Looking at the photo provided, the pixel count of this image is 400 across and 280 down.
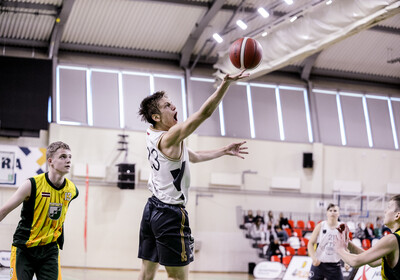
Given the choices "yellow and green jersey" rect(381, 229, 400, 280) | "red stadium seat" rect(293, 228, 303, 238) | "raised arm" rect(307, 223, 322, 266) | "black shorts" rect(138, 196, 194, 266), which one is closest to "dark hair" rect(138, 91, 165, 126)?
"black shorts" rect(138, 196, 194, 266)

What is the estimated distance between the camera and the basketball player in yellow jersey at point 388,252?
4.37 meters

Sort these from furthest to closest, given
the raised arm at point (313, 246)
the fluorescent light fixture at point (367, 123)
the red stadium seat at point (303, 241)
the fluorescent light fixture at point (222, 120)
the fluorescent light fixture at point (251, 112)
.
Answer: the fluorescent light fixture at point (367, 123)
the fluorescent light fixture at point (251, 112)
the fluorescent light fixture at point (222, 120)
the red stadium seat at point (303, 241)
the raised arm at point (313, 246)

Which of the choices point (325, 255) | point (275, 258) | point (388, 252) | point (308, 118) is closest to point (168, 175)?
point (388, 252)

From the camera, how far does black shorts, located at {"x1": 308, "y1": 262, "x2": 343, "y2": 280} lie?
8.51m

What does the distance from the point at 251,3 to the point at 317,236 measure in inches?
380

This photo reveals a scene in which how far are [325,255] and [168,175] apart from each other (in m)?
4.53

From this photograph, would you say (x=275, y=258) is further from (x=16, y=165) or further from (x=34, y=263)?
(x=34, y=263)

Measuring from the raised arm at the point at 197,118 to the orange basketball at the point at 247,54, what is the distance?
1305mm

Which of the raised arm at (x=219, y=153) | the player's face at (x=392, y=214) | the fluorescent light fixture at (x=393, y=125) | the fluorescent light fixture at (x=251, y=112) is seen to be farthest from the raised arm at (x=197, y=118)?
the fluorescent light fixture at (x=393, y=125)

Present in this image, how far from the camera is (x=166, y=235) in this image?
4.77 m

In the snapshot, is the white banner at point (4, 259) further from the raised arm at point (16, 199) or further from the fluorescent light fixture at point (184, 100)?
the raised arm at point (16, 199)

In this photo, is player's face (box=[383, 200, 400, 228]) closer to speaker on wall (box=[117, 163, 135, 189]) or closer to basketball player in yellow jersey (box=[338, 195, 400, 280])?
basketball player in yellow jersey (box=[338, 195, 400, 280])

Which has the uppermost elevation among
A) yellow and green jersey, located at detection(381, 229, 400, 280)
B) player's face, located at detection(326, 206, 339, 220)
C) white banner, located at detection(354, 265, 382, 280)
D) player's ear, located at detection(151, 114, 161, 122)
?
player's ear, located at detection(151, 114, 161, 122)

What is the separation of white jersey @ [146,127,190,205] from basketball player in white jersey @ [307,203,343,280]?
409cm
